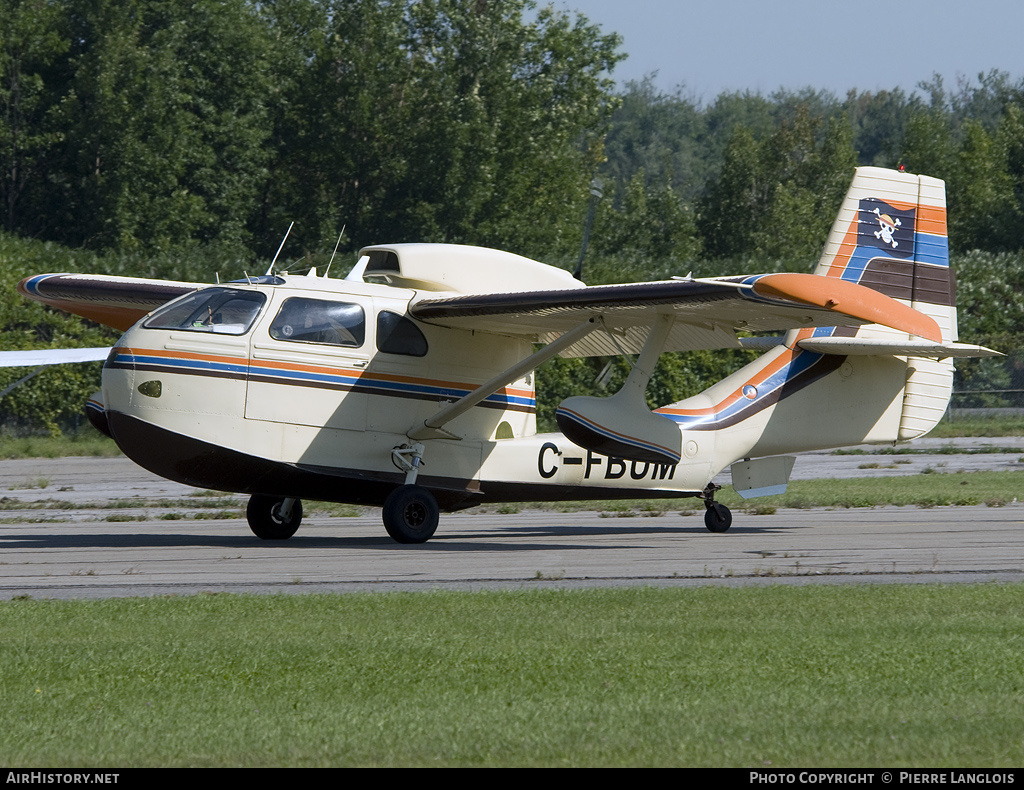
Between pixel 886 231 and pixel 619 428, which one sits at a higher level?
pixel 886 231

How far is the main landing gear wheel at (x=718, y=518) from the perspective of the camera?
51.3 ft

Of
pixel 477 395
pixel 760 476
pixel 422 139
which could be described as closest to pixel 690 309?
pixel 477 395

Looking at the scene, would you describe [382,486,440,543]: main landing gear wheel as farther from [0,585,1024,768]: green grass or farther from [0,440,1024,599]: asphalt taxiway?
[0,585,1024,768]: green grass

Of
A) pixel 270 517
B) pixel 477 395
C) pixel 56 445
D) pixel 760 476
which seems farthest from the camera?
pixel 56 445

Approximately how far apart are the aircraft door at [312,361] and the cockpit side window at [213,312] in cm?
20

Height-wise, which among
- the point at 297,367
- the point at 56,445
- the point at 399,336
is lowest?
the point at 56,445

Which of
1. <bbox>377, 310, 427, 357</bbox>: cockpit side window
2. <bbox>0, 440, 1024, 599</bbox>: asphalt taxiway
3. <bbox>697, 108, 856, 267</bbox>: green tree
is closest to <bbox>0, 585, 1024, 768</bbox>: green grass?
<bbox>0, 440, 1024, 599</bbox>: asphalt taxiway

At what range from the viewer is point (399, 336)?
14430mm

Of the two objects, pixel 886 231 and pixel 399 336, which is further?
pixel 886 231

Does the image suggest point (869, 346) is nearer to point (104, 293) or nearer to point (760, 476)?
point (760, 476)

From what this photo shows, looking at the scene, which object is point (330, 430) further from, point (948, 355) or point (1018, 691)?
point (1018, 691)

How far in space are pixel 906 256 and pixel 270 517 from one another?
927cm

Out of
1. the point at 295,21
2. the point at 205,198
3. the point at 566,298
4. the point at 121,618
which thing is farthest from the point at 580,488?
the point at 295,21

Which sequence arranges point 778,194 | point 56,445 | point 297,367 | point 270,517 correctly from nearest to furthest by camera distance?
point 297,367, point 270,517, point 56,445, point 778,194
